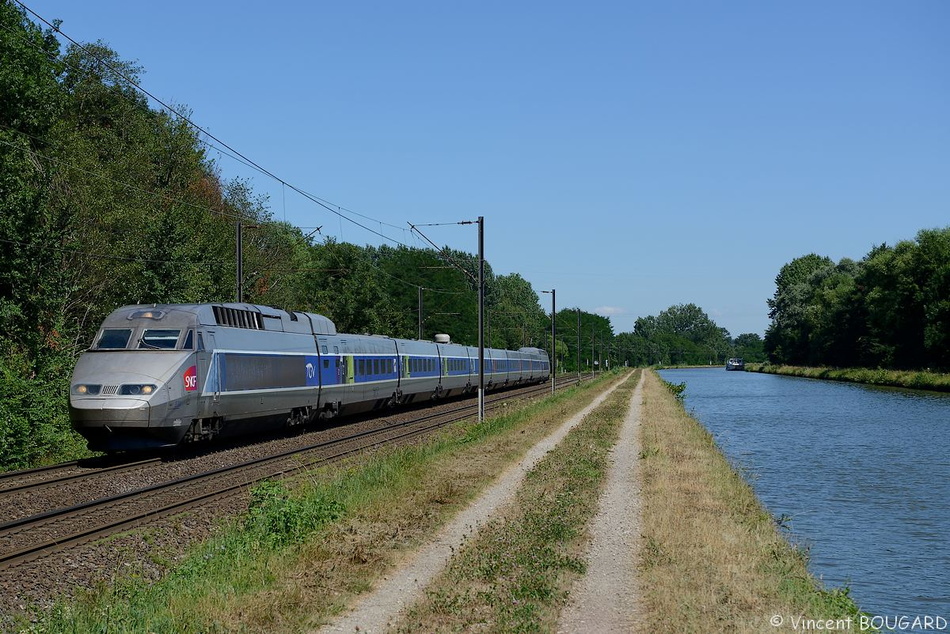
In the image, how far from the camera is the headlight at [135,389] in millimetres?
21828

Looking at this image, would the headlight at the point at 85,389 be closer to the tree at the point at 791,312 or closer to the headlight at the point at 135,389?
the headlight at the point at 135,389

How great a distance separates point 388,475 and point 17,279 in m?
21.6

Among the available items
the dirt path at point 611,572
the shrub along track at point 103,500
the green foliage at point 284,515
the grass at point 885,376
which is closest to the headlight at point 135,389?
the shrub along track at point 103,500

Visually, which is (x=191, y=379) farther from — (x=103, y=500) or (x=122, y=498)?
(x=103, y=500)

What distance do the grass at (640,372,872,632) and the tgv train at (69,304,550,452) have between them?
11770mm

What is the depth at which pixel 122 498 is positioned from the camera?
17672 mm

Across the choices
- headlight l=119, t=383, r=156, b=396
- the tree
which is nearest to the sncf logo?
headlight l=119, t=383, r=156, b=396

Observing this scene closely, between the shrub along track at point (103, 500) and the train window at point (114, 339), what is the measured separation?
3071 millimetres

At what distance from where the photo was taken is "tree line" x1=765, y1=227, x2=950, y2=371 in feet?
285

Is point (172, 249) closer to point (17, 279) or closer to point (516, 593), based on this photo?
point (17, 279)

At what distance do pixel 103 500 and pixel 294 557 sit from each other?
22.0 ft

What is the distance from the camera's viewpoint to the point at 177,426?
22.9 meters

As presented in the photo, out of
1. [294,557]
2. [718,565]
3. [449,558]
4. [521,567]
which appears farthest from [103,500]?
[718,565]

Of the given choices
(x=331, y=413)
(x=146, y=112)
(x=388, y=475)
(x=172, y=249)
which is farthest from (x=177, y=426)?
(x=146, y=112)
